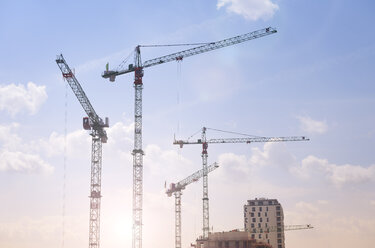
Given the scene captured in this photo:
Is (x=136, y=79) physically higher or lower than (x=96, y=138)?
higher

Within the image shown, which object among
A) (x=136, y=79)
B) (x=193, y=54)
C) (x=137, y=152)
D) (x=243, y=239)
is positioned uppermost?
(x=193, y=54)

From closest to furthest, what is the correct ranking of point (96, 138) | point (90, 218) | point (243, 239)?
point (90, 218), point (96, 138), point (243, 239)

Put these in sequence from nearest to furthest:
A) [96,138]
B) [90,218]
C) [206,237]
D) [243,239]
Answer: [90,218] → [96,138] → [243,239] → [206,237]

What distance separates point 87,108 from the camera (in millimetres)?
129500

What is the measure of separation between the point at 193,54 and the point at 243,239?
63.9m

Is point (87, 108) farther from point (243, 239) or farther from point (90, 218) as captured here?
point (243, 239)

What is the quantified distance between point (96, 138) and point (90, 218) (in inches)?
828

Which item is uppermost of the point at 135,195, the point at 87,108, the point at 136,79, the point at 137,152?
the point at 136,79

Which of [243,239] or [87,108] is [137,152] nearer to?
[87,108]

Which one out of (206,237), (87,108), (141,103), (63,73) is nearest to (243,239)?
(206,237)

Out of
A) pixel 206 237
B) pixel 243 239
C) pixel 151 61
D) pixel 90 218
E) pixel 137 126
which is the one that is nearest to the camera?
pixel 90 218

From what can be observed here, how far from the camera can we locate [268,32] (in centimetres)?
16025

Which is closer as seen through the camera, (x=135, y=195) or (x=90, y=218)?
(x=90, y=218)

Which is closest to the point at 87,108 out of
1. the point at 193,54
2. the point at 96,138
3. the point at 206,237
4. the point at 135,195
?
the point at 96,138
